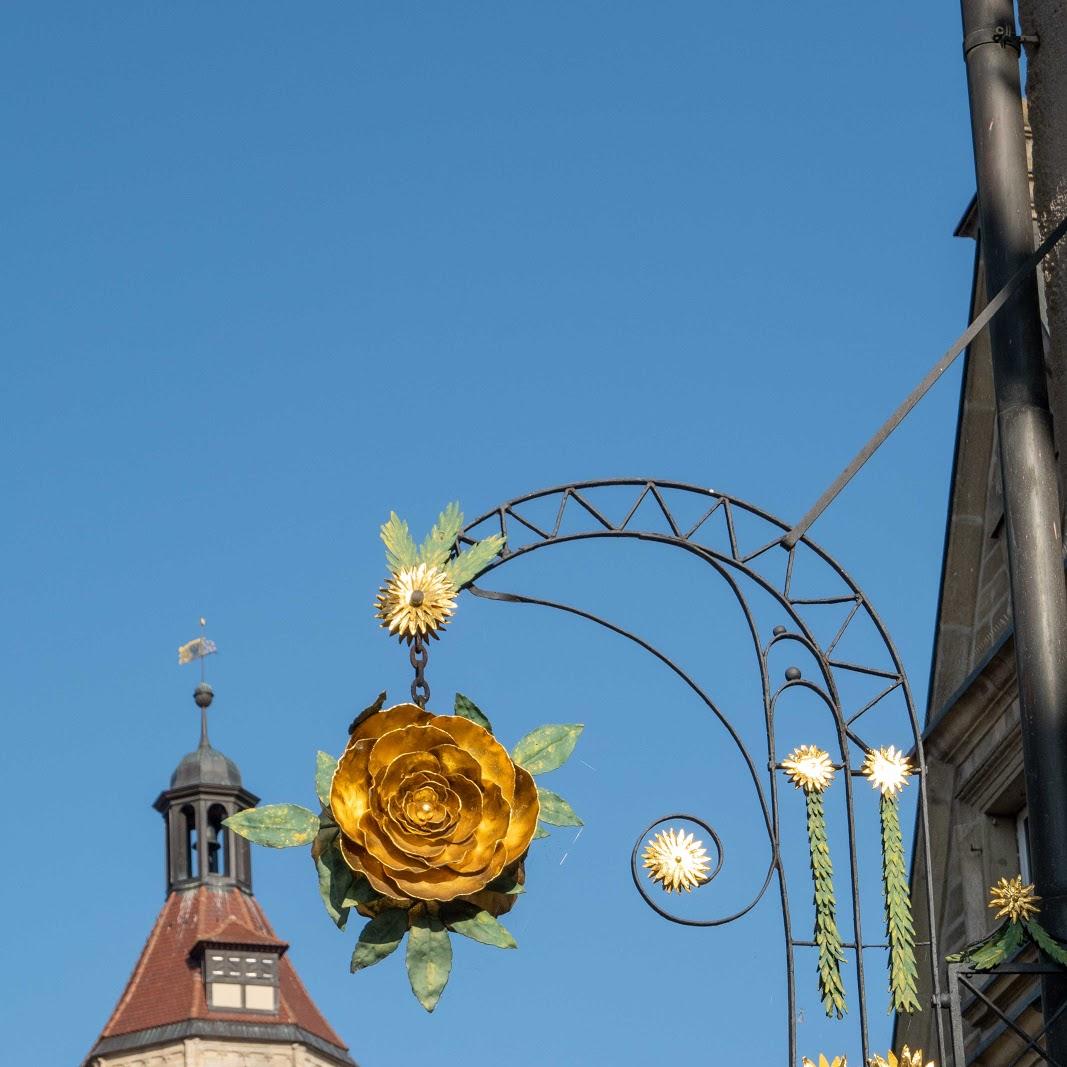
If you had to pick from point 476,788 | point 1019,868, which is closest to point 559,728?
point 476,788

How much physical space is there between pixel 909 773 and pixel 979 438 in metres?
9.77

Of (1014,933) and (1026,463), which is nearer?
(1014,933)

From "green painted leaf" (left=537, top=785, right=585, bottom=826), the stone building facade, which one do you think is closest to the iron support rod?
"green painted leaf" (left=537, top=785, right=585, bottom=826)

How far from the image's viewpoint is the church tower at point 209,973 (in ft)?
227

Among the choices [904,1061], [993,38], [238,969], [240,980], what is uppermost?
[238,969]

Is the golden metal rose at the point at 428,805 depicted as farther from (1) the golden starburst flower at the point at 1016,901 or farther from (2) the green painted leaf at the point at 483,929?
(1) the golden starburst flower at the point at 1016,901

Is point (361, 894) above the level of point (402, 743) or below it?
below

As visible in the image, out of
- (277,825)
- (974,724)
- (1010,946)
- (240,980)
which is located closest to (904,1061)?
(1010,946)

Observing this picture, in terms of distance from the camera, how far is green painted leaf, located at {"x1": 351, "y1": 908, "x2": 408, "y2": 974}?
17.1ft

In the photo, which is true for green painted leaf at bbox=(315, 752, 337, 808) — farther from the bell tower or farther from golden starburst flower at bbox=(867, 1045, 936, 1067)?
the bell tower

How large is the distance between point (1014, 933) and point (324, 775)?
1394 millimetres

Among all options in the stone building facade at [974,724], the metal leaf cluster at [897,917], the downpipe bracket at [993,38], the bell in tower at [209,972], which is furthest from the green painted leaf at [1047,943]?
the bell in tower at [209,972]

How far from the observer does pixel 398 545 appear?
18.4ft

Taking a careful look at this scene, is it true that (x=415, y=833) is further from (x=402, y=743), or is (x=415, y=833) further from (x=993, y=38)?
(x=993, y=38)
